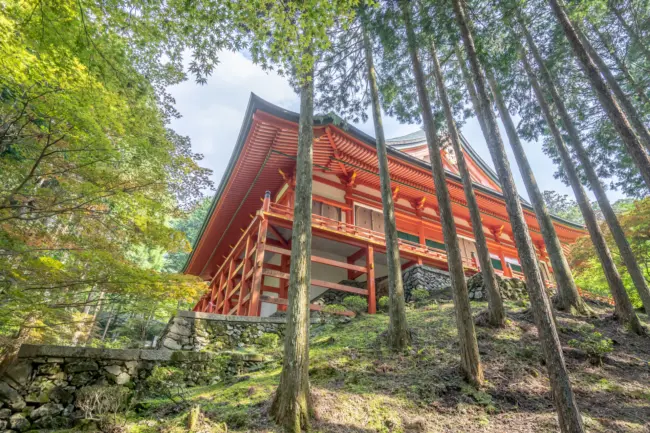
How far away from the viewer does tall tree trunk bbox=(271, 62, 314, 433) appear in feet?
11.0

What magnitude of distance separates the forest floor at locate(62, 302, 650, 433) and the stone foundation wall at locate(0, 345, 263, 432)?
2.49 ft

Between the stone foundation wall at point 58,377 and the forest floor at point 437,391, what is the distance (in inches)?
29.9

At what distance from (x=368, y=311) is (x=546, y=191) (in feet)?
105

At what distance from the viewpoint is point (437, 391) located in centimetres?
432

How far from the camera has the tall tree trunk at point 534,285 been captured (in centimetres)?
321

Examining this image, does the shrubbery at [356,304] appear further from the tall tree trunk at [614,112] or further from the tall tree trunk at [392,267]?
the tall tree trunk at [614,112]

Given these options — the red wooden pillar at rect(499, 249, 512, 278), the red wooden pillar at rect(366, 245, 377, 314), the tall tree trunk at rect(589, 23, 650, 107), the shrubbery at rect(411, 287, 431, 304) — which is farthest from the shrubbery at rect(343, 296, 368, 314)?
the tall tree trunk at rect(589, 23, 650, 107)

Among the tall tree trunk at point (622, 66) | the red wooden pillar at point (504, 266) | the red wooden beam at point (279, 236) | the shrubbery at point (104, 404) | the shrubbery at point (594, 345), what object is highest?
the tall tree trunk at point (622, 66)

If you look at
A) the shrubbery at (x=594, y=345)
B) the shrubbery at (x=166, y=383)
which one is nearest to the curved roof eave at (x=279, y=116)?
the shrubbery at (x=166, y=383)

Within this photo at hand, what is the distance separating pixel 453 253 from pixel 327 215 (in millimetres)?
6184

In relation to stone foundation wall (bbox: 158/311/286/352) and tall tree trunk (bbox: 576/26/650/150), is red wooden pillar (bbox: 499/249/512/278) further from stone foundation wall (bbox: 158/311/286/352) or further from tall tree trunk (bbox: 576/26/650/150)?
stone foundation wall (bbox: 158/311/286/352)

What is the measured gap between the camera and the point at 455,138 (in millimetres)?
7387

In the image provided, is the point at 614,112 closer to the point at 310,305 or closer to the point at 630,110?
the point at 630,110

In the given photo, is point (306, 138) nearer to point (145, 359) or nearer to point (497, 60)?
point (145, 359)
